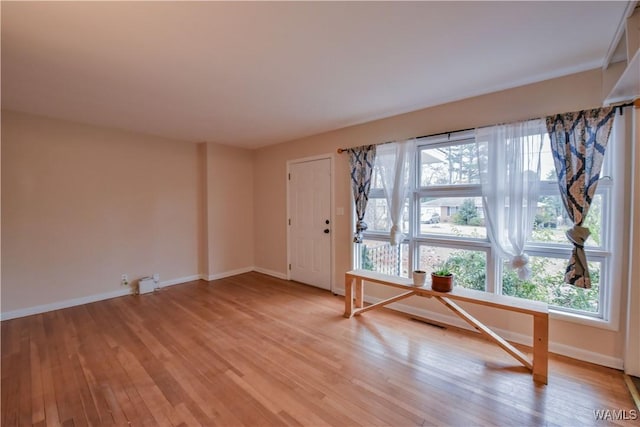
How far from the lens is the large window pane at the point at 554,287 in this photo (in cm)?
221

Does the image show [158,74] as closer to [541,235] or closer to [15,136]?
[15,136]

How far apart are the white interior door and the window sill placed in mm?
2545

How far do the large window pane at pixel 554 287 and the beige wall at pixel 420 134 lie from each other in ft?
0.59

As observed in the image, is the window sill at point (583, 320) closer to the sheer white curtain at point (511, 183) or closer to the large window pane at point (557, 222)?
the sheer white curtain at point (511, 183)

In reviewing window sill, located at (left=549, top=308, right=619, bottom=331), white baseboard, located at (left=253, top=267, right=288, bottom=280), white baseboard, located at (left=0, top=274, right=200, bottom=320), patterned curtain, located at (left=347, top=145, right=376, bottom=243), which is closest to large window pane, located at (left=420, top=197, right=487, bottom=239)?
patterned curtain, located at (left=347, top=145, right=376, bottom=243)

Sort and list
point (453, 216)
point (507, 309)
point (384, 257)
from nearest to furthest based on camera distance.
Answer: point (507, 309) → point (453, 216) → point (384, 257)

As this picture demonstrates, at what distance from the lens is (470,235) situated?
278 centimetres

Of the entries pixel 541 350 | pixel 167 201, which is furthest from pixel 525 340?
pixel 167 201

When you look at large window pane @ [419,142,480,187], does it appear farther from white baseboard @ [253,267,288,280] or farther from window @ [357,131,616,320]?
white baseboard @ [253,267,288,280]

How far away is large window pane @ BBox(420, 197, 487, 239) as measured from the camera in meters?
2.73

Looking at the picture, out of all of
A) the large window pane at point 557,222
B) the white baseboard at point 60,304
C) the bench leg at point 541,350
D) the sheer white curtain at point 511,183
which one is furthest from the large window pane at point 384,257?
the white baseboard at point 60,304

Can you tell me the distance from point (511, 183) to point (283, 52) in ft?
7.34

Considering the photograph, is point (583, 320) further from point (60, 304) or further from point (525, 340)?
point (60, 304)

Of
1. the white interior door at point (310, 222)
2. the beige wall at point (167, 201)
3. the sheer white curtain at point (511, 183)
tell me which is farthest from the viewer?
the white interior door at point (310, 222)
